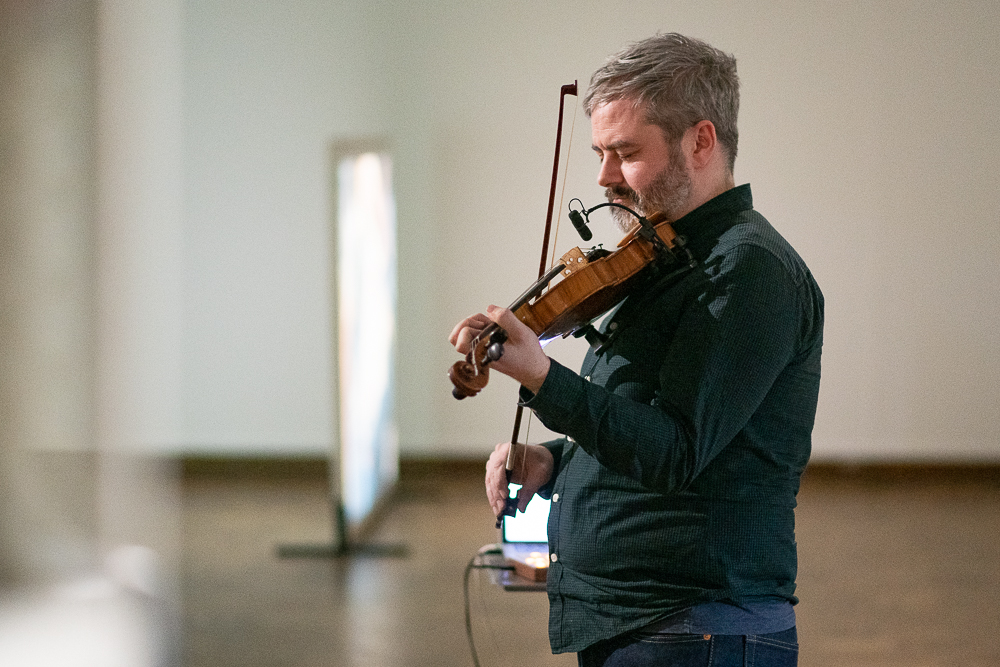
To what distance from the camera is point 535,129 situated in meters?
6.16

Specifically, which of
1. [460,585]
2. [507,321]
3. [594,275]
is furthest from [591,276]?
[460,585]

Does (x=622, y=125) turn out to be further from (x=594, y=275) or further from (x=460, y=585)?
(x=460, y=585)

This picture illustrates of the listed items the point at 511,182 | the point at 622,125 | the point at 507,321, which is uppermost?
the point at 511,182

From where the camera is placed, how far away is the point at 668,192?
127 cm

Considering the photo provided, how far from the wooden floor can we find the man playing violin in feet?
6.69

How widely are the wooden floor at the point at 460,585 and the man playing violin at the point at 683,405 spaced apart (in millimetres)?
2039

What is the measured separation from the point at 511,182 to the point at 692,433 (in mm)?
5209

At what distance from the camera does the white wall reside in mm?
5965

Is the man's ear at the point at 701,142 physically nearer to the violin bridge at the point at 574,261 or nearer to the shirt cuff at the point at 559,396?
the violin bridge at the point at 574,261

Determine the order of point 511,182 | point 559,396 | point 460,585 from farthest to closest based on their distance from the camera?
point 511,182 < point 460,585 < point 559,396

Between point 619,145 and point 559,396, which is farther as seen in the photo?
point 619,145

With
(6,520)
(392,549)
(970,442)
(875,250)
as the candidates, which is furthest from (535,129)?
(6,520)

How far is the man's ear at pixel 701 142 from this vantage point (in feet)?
4.12

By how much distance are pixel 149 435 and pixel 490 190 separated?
3.10 metres
